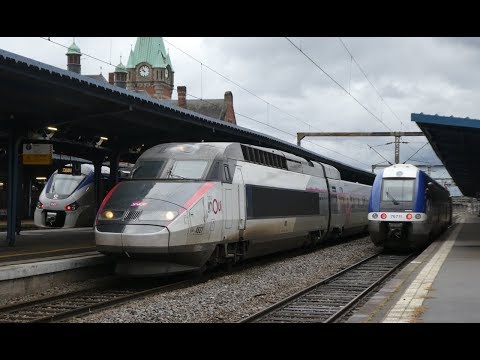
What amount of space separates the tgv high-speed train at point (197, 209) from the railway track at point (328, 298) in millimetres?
2292

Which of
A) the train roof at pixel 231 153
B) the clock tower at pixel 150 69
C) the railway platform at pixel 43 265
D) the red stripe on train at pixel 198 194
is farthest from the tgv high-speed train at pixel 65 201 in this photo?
the clock tower at pixel 150 69

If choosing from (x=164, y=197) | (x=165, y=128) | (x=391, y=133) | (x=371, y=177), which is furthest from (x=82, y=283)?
(x=371, y=177)

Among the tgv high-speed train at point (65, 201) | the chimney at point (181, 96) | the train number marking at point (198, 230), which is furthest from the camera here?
the chimney at point (181, 96)

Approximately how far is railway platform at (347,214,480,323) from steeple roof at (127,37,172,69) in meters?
93.6

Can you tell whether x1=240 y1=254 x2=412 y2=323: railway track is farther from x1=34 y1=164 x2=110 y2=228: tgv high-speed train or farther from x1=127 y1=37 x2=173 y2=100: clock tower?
x1=127 y1=37 x2=173 y2=100: clock tower

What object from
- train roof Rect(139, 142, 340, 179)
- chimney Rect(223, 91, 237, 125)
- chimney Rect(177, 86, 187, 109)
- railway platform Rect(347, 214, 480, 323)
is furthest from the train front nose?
chimney Rect(223, 91, 237, 125)

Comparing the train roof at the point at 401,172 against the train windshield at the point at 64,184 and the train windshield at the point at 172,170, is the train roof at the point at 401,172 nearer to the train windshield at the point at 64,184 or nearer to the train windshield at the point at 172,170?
the train windshield at the point at 172,170

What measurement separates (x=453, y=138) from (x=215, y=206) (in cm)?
1304

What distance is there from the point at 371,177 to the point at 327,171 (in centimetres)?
1980

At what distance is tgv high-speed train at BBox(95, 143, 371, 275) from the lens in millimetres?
11062

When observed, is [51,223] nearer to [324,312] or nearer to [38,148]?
[38,148]

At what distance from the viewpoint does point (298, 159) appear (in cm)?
1880

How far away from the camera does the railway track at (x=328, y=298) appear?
8.97 m

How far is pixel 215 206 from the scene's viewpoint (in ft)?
40.1
